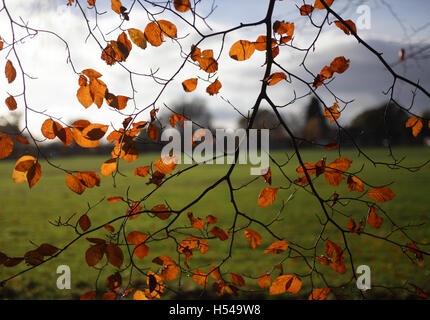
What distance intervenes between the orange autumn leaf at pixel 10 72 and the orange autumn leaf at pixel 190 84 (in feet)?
2.63

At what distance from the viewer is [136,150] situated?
1.77m

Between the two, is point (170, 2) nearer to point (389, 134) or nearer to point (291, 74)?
point (291, 74)

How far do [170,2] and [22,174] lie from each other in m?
1.05

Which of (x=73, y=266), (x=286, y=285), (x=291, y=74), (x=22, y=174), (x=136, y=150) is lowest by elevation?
(x=73, y=266)

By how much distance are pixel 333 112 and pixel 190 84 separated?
2.62 feet

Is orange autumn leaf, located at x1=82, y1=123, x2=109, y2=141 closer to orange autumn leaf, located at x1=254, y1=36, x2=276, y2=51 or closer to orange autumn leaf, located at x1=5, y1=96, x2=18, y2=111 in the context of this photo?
orange autumn leaf, located at x1=5, y1=96, x2=18, y2=111

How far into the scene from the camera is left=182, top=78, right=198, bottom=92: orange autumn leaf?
195 centimetres

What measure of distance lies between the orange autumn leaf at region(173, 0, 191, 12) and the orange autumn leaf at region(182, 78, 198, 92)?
0.34 m

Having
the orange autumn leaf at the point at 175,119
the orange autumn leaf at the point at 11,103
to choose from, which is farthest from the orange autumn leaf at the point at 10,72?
the orange autumn leaf at the point at 175,119

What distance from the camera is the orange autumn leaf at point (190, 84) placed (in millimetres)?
1954

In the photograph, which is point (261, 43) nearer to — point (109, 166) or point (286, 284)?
point (109, 166)

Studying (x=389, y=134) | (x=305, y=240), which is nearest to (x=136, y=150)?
(x=389, y=134)

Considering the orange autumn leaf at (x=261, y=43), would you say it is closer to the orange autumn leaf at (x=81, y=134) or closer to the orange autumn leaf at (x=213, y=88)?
the orange autumn leaf at (x=213, y=88)

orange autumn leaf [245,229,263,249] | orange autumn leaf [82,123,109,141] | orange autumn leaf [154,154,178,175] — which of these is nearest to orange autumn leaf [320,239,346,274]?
orange autumn leaf [245,229,263,249]
